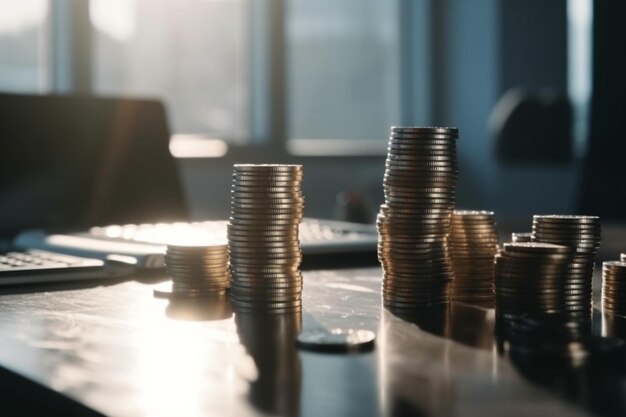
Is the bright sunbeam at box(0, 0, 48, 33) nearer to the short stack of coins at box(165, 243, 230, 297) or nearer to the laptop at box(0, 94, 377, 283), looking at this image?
the laptop at box(0, 94, 377, 283)

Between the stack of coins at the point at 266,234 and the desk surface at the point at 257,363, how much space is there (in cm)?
3

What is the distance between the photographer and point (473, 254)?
1.07 meters

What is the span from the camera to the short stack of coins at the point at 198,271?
108 centimetres

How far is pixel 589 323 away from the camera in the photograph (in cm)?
90

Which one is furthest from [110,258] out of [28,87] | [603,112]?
[28,87]

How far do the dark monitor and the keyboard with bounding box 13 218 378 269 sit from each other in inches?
16.2

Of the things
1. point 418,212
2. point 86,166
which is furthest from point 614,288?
point 86,166

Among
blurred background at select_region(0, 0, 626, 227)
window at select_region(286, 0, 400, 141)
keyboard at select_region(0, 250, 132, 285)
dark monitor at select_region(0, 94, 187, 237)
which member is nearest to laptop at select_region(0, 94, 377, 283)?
dark monitor at select_region(0, 94, 187, 237)

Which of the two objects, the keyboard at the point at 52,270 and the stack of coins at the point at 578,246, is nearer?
the stack of coins at the point at 578,246

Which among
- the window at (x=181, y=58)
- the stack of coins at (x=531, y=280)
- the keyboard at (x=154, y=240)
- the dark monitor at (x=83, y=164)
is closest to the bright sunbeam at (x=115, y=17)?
the window at (x=181, y=58)

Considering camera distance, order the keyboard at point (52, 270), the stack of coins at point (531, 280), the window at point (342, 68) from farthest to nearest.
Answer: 1. the window at point (342, 68)
2. the keyboard at point (52, 270)
3. the stack of coins at point (531, 280)

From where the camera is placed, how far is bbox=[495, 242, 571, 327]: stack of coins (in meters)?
0.92

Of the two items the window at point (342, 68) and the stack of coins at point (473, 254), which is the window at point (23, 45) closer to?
the window at point (342, 68)

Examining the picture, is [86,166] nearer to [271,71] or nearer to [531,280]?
Answer: [531,280]
